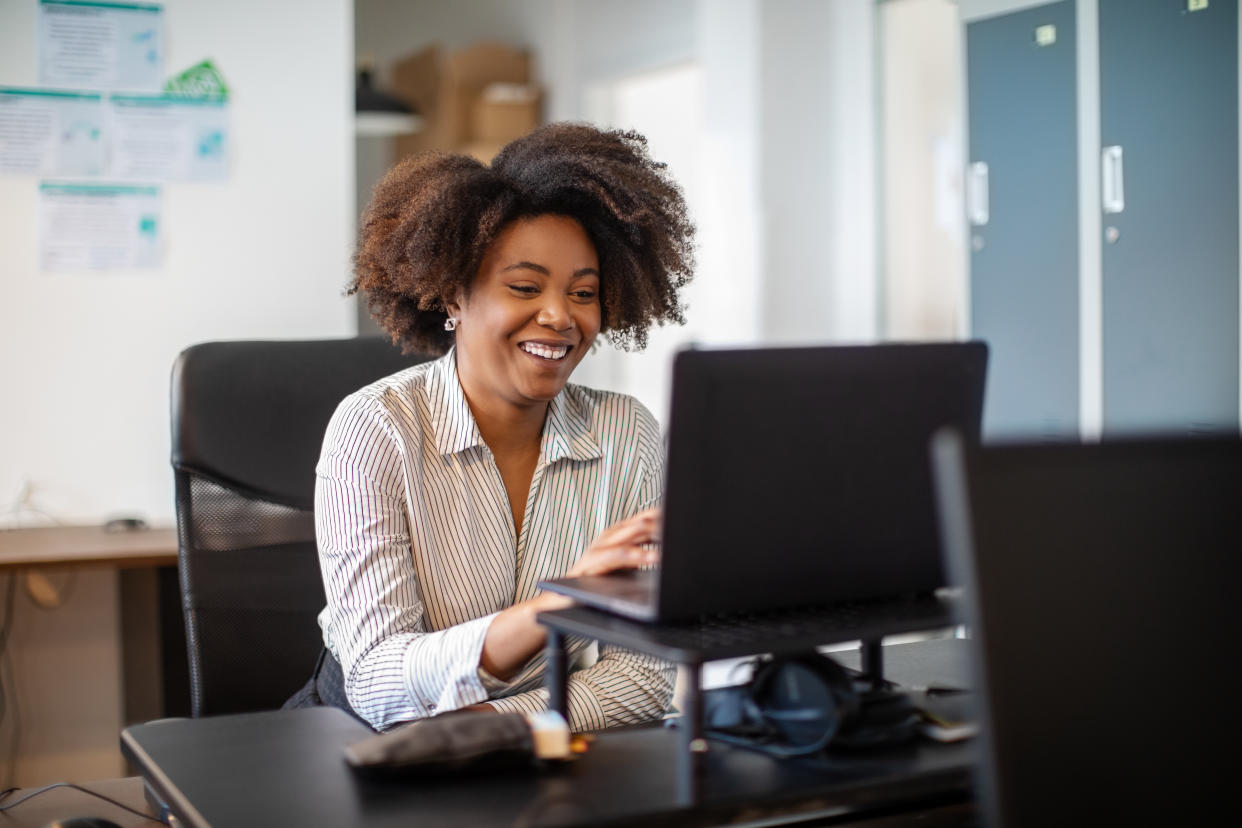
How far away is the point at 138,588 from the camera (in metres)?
2.90

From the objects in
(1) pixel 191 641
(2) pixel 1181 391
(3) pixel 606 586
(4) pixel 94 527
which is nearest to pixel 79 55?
(4) pixel 94 527

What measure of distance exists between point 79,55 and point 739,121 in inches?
91.4

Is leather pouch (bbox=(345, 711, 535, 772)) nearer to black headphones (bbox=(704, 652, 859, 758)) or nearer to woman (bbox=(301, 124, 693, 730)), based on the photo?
black headphones (bbox=(704, 652, 859, 758))

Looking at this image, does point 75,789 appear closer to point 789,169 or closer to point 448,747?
point 448,747

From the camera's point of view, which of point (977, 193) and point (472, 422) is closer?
point (472, 422)

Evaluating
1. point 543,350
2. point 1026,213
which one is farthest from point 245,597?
point 1026,213

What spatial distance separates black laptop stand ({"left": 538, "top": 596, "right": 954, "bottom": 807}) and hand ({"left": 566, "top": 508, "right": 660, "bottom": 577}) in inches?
3.2

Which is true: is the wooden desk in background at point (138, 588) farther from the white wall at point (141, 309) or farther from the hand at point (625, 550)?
the hand at point (625, 550)

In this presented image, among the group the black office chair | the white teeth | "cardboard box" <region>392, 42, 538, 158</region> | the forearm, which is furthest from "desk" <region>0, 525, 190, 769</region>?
"cardboard box" <region>392, 42, 538, 158</region>

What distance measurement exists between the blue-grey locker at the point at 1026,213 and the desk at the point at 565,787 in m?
2.60

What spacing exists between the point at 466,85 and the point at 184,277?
10.1 ft

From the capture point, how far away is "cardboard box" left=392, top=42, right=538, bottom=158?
5742 millimetres

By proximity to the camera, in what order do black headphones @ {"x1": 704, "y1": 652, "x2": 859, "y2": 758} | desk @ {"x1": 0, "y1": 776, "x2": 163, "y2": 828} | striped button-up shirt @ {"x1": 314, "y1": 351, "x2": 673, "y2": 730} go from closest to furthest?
black headphones @ {"x1": 704, "y1": 652, "x2": 859, "y2": 758} → desk @ {"x1": 0, "y1": 776, "x2": 163, "y2": 828} → striped button-up shirt @ {"x1": 314, "y1": 351, "x2": 673, "y2": 730}

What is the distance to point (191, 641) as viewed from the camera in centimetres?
180
